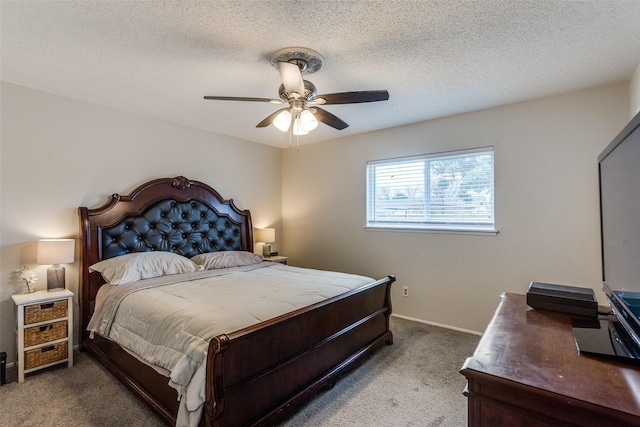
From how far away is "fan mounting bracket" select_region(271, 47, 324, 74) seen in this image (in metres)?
1.99

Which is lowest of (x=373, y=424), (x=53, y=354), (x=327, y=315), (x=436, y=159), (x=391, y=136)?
(x=373, y=424)

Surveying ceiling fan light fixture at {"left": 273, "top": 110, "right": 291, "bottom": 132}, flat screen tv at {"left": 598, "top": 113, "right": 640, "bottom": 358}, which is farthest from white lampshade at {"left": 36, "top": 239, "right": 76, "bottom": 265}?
A: flat screen tv at {"left": 598, "top": 113, "right": 640, "bottom": 358}

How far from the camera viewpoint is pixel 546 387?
84cm

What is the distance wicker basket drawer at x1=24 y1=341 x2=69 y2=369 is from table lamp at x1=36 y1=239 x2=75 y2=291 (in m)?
0.47

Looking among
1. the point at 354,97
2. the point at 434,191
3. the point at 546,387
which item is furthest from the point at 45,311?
the point at 434,191

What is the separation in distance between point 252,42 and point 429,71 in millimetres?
1298

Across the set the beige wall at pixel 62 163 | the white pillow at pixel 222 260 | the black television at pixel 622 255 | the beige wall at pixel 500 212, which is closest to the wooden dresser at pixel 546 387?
the black television at pixel 622 255

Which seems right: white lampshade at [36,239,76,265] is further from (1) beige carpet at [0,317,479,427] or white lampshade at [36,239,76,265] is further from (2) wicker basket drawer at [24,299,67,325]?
(1) beige carpet at [0,317,479,427]

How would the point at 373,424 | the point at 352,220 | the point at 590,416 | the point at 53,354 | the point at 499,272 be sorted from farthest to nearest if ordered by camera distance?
the point at 352,220, the point at 499,272, the point at 53,354, the point at 373,424, the point at 590,416

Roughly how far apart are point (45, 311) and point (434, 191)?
3717 millimetres

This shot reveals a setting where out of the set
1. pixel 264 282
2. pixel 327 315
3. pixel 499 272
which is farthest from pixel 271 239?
pixel 499 272

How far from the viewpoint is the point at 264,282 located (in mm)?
2699

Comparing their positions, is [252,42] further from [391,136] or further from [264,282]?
[391,136]

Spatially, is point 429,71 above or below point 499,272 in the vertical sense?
above
